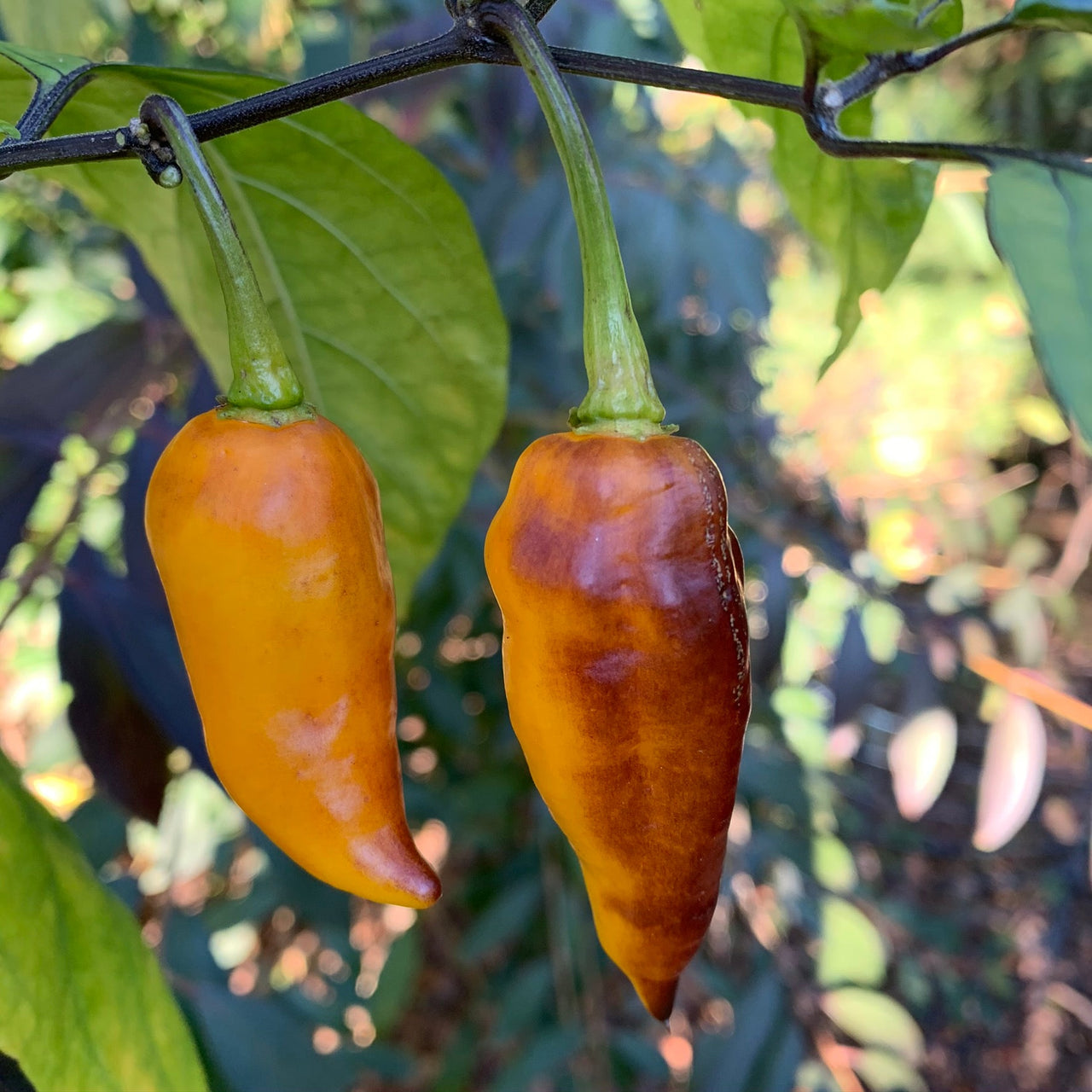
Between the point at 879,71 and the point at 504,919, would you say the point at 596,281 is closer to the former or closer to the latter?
the point at 879,71

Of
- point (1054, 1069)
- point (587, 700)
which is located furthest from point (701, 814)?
point (1054, 1069)

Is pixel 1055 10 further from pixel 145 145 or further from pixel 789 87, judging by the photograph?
pixel 145 145

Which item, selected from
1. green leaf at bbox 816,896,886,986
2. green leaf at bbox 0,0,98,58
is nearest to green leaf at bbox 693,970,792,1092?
green leaf at bbox 816,896,886,986

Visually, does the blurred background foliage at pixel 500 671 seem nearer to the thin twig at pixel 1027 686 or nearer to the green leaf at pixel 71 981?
the thin twig at pixel 1027 686

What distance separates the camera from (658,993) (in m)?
0.26

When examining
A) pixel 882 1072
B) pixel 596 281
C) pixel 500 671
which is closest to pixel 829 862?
pixel 882 1072

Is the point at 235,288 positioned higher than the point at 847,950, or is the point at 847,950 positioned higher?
the point at 235,288

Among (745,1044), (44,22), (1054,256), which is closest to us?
(1054,256)

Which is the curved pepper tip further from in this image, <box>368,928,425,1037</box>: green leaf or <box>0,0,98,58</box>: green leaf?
<box>368,928,425,1037</box>: green leaf

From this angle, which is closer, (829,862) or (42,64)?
(42,64)

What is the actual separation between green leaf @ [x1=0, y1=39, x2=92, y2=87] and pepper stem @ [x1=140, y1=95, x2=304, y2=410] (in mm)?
46

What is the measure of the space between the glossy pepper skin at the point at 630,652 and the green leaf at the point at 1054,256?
0.07m

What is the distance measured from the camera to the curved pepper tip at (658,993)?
256 mm

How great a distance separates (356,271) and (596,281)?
16 cm
